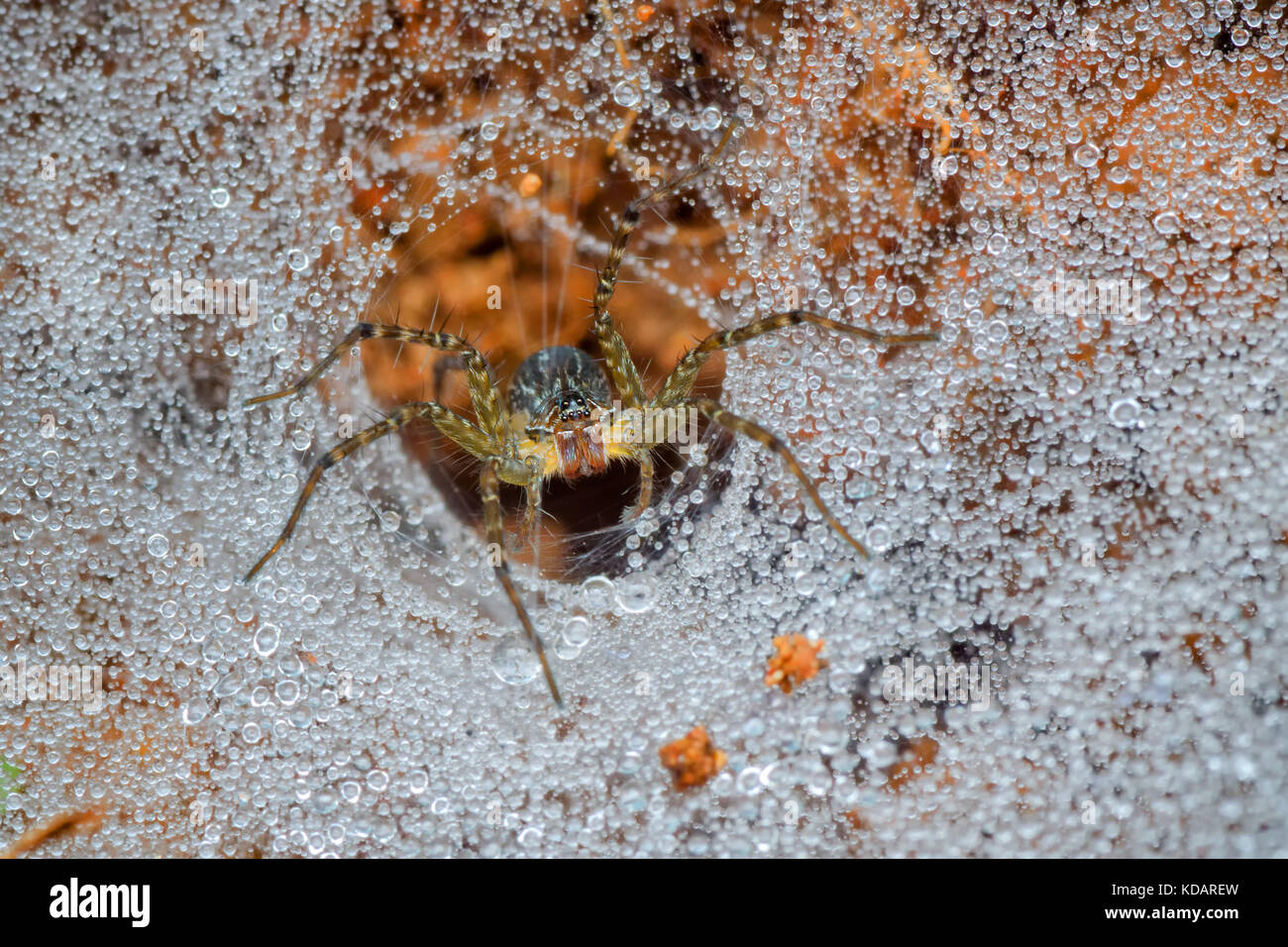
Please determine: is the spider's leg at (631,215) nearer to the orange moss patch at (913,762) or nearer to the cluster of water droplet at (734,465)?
the cluster of water droplet at (734,465)

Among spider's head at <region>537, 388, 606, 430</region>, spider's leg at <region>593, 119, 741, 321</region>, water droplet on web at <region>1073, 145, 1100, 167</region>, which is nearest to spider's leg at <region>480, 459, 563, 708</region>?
spider's head at <region>537, 388, 606, 430</region>

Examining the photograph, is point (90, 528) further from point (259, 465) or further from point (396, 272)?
point (396, 272)

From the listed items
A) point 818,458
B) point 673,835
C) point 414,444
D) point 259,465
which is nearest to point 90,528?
point 259,465

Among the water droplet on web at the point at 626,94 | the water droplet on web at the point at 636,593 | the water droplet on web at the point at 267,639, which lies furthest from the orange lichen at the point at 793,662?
the water droplet on web at the point at 626,94

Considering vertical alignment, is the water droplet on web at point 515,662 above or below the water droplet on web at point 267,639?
below

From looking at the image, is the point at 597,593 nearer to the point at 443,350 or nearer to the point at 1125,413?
the point at 443,350

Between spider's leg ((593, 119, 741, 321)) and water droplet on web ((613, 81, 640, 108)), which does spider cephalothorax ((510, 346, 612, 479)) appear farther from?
water droplet on web ((613, 81, 640, 108))
